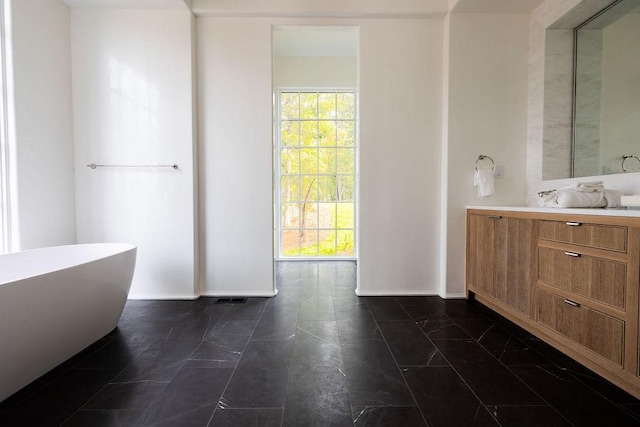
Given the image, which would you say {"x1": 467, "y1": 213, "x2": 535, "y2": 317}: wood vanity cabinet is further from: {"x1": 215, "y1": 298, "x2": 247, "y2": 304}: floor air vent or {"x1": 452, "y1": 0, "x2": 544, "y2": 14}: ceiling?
{"x1": 215, "y1": 298, "x2": 247, "y2": 304}: floor air vent

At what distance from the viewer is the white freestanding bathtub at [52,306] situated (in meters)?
1.29

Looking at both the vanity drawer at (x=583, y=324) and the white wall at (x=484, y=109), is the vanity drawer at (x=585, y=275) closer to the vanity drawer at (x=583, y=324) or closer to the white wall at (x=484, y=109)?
the vanity drawer at (x=583, y=324)

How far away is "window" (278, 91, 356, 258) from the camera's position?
4105mm

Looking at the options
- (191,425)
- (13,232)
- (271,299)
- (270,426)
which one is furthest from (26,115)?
(270,426)

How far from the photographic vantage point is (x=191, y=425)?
1.17 m

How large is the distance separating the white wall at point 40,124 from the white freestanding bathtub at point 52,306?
1.24 ft

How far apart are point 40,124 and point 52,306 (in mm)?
1719

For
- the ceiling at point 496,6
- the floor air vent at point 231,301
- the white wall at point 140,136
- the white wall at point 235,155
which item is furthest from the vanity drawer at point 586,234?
the white wall at point 140,136

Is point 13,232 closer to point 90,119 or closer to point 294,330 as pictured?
point 90,119

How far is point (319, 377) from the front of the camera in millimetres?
1475

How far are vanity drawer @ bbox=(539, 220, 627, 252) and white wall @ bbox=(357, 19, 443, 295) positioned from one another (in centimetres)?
100

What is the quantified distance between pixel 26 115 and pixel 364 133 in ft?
8.98

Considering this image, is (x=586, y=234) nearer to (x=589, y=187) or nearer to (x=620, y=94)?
(x=589, y=187)

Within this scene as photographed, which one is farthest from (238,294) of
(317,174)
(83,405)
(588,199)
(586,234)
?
(588,199)
